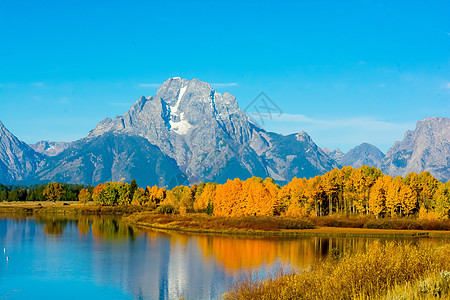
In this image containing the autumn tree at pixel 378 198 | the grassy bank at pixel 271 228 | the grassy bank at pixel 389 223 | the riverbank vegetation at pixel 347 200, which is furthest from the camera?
the autumn tree at pixel 378 198

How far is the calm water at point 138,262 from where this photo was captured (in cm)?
3728

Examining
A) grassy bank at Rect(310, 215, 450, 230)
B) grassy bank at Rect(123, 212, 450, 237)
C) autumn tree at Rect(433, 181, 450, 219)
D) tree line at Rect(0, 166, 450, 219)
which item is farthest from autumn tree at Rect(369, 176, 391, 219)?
grassy bank at Rect(123, 212, 450, 237)

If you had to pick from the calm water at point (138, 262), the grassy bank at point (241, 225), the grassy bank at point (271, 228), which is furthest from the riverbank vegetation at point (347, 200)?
the calm water at point (138, 262)

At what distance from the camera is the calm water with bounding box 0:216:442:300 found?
37.3 metres

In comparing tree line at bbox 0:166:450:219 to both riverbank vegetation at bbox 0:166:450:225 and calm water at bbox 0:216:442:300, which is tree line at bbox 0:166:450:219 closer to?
riverbank vegetation at bbox 0:166:450:225

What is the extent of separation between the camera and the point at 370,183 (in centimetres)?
11256

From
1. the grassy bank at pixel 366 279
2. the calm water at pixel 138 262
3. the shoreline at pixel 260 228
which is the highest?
the grassy bank at pixel 366 279

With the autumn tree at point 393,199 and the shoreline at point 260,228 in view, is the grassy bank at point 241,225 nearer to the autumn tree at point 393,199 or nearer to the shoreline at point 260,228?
the shoreline at point 260,228

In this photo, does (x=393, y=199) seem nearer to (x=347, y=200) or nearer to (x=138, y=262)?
(x=347, y=200)

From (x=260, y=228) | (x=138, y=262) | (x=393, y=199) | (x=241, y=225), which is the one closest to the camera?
(x=138, y=262)

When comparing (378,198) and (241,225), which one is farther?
(378,198)

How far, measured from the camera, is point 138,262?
50625mm

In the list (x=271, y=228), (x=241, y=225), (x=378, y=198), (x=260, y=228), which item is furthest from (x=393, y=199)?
(x=241, y=225)

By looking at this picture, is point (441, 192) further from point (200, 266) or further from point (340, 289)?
point (340, 289)
